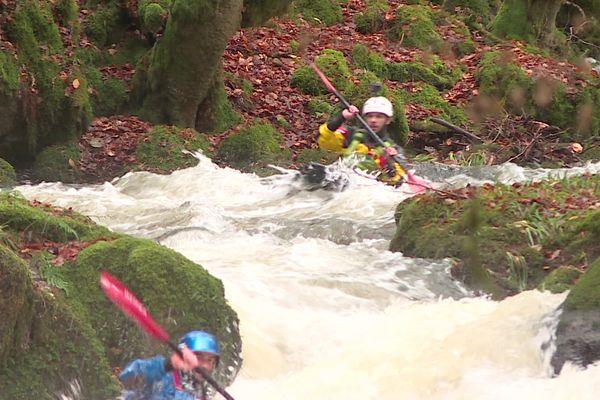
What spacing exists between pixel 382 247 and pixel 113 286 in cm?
455

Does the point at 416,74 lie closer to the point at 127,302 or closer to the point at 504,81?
the point at 504,81

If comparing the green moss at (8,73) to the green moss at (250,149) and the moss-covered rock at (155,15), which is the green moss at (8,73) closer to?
the moss-covered rock at (155,15)

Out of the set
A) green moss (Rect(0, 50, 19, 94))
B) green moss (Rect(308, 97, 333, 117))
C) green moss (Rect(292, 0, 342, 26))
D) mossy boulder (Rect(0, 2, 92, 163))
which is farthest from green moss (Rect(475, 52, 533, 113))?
green moss (Rect(0, 50, 19, 94))

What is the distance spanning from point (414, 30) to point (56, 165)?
29.7 ft

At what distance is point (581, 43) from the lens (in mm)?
20719

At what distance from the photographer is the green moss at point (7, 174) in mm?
11011

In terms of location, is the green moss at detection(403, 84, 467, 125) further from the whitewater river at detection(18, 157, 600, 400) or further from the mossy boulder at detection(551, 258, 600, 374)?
the mossy boulder at detection(551, 258, 600, 374)

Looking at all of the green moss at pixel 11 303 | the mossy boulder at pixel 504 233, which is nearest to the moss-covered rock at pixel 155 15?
the mossy boulder at pixel 504 233

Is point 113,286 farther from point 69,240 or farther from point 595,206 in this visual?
point 595,206

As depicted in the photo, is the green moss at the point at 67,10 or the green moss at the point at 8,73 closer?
the green moss at the point at 8,73

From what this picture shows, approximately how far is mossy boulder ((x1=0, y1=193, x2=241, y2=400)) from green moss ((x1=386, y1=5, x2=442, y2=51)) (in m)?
12.8

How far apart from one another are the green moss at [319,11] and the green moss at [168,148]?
6.77m

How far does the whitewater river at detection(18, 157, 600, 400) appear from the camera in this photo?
18.4 ft

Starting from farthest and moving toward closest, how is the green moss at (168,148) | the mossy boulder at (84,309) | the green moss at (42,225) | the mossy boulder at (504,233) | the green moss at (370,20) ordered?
the green moss at (370,20) < the green moss at (168,148) < the mossy boulder at (504,233) < the green moss at (42,225) < the mossy boulder at (84,309)
